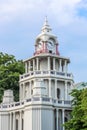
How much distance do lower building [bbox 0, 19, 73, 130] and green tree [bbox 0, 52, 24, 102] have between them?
7091 mm

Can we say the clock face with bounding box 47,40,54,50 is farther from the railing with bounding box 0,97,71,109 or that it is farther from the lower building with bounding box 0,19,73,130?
the railing with bounding box 0,97,71,109

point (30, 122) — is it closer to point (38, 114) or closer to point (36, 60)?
point (38, 114)

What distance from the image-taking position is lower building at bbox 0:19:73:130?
47.3 m

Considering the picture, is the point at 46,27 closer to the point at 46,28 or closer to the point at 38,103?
the point at 46,28

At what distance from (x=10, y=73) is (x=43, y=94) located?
Answer: 15.5 metres

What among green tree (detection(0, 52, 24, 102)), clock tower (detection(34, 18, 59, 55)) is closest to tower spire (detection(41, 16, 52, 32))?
clock tower (detection(34, 18, 59, 55))

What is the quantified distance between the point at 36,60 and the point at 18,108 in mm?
6332

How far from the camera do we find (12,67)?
64.8 meters

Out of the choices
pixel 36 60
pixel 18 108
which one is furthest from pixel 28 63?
pixel 18 108

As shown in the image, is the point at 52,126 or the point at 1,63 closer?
the point at 52,126

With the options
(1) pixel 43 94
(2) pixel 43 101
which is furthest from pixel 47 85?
(2) pixel 43 101

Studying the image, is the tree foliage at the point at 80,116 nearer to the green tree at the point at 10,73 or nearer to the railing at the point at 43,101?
the railing at the point at 43,101

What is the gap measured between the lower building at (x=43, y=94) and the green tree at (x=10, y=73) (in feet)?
23.3

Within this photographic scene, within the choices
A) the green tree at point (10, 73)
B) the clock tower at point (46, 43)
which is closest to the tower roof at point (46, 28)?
the clock tower at point (46, 43)
